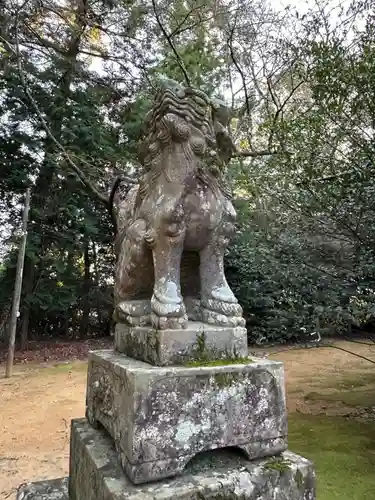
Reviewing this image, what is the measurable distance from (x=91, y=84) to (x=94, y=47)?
2.16 feet

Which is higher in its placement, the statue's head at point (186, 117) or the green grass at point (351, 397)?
the statue's head at point (186, 117)

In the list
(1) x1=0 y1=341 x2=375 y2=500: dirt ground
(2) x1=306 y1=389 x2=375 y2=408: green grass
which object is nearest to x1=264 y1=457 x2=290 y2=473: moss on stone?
(1) x1=0 y1=341 x2=375 y2=500: dirt ground

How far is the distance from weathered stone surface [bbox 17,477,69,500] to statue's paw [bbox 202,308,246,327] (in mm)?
968

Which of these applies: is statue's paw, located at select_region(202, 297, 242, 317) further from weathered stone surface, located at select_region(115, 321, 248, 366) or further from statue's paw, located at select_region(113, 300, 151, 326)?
statue's paw, located at select_region(113, 300, 151, 326)

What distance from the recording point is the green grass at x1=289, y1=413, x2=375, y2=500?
2.11 metres

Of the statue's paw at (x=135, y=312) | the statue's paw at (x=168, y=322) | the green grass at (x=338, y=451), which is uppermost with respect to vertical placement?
the statue's paw at (x=135, y=312)

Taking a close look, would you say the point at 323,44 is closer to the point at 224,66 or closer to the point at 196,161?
the point at 196,161

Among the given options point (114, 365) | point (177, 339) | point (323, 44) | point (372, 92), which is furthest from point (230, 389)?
point (323, 44)

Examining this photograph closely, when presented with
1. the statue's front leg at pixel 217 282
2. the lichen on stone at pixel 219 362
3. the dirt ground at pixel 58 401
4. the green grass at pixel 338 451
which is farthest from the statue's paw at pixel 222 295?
the dirt ground at pixel 58 401

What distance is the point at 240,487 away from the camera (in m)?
1.08

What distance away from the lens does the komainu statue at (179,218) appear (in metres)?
1.36

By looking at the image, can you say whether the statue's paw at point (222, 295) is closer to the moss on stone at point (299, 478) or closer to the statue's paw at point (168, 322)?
the statue's paw at point (168, 322)

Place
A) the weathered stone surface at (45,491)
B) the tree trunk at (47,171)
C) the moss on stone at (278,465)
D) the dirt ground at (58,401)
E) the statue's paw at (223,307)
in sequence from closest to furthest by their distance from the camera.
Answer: the moss on stone at (278,465)
the statue's paw at (223,307)
the weathered stone surface at (45,491)
the dirt ground at (58,401)
the tree trunk at (47,171)

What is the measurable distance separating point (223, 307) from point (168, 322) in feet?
0.80
